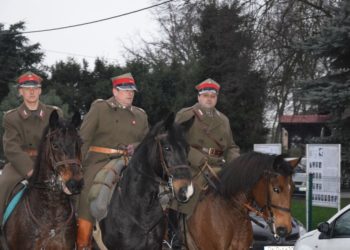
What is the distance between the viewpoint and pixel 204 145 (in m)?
8.79

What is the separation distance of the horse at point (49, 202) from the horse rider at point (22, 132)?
0.33m

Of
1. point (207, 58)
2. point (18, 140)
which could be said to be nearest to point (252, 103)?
point (207, 58)

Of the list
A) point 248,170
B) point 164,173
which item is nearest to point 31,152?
point 164,173

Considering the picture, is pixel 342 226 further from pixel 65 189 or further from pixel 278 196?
pixel 65 189

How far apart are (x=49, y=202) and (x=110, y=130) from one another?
143 cm

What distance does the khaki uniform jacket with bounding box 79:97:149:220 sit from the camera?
790 centimetres

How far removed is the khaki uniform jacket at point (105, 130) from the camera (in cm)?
790

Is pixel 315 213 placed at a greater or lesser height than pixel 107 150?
lesser

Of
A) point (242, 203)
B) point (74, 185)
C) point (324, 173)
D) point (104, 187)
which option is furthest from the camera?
point (324, 173)

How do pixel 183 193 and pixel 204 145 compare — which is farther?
pixel 204 145

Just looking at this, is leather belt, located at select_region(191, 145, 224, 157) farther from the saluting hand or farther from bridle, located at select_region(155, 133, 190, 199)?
bridle, located at select_region(155, 133, 190, 199)

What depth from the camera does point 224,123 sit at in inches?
353

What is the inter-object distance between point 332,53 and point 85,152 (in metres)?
9.03

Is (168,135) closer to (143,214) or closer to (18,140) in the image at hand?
(143,214)
